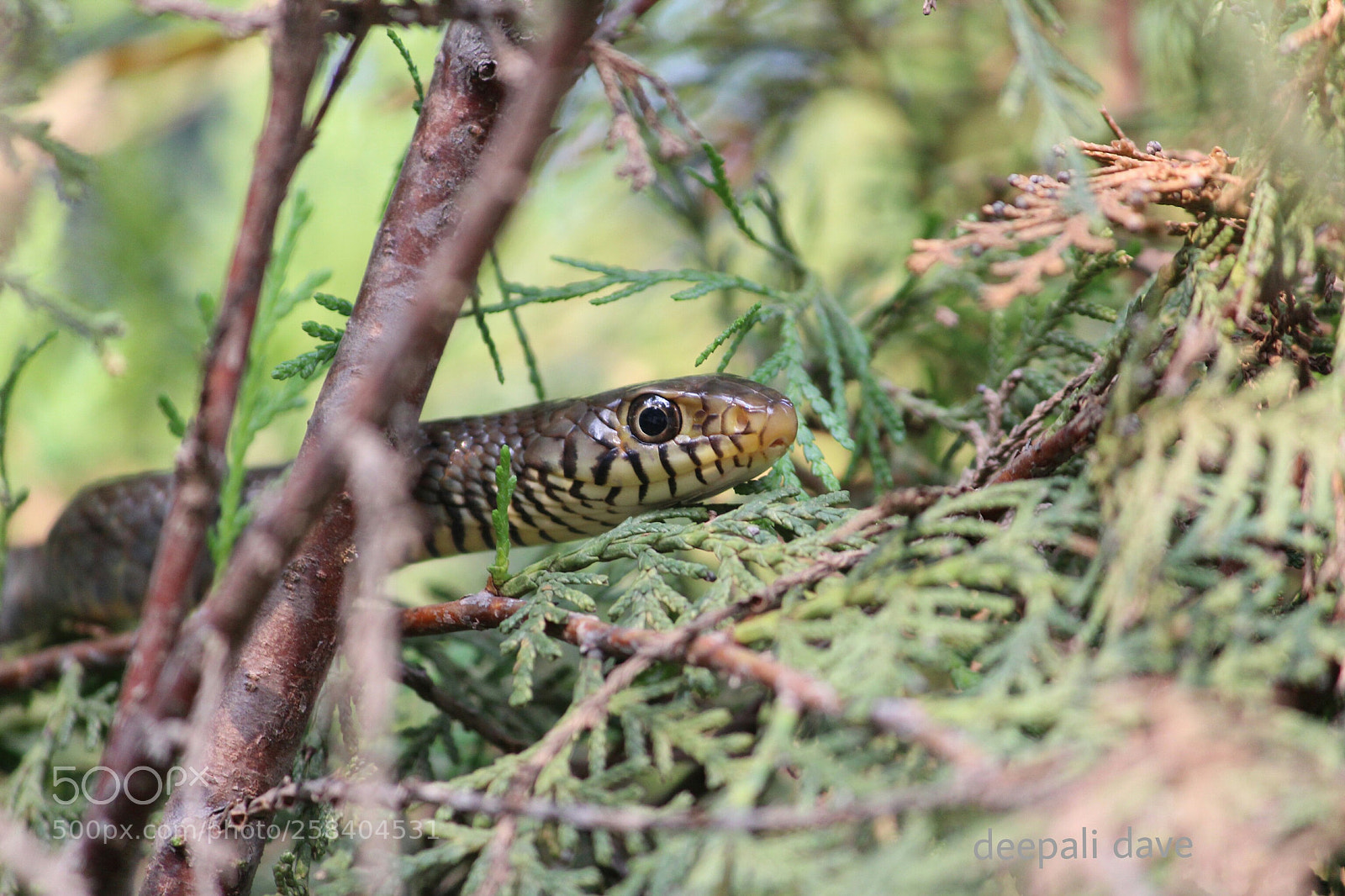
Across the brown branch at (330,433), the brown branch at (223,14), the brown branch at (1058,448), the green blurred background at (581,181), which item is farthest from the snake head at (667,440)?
the brown branch at (223,14)

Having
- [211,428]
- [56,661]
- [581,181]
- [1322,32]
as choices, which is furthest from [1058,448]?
[581,181]

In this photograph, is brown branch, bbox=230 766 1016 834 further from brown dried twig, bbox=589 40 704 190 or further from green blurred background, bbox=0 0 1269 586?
green blurred background, bbox=0 0 1269 586

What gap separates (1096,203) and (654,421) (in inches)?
43.5

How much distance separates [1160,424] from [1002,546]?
214 millimetres

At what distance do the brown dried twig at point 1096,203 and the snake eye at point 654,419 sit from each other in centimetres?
83

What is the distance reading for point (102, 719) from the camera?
1828mm

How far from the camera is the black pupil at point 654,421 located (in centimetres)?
201

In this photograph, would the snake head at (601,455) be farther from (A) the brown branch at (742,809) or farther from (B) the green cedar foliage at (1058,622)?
(A) the brown branch at (742,809)

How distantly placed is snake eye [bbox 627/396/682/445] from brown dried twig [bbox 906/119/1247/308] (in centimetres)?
83

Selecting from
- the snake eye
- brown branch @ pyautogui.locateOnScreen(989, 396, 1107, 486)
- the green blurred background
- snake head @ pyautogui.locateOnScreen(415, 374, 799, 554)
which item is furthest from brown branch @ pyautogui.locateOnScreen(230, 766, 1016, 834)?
the green blurred background

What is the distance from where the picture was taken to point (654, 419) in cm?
202

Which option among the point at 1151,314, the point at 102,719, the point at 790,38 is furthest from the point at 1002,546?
the point at 790,38

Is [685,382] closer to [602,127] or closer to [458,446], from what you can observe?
[458,446]

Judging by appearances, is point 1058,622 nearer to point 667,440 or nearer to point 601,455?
point 667,440
